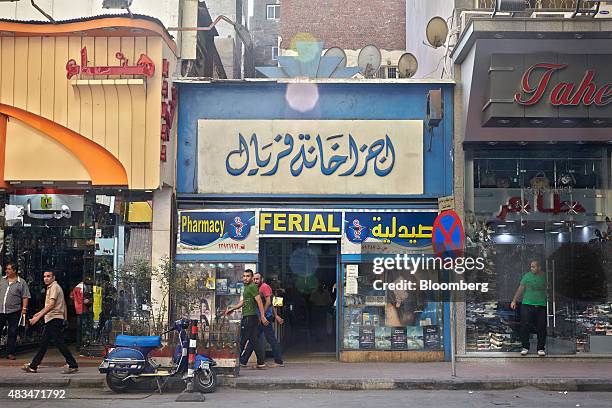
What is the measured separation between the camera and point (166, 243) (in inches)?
623

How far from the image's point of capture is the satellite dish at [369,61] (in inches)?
712

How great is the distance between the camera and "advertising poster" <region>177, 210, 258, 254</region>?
52.1ft

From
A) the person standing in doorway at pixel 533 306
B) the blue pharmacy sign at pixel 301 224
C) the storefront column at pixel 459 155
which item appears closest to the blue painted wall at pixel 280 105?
the storefront column at pixel 459 155

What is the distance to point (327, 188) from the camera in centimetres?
1614

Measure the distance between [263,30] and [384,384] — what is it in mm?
35730

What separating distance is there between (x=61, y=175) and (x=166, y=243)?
241 cm

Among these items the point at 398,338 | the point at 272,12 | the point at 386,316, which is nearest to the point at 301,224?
the point at 386,316

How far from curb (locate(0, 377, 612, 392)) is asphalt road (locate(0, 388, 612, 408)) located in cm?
27

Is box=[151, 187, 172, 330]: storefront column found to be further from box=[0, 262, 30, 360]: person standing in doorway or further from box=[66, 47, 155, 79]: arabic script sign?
box=[0, 262, 30, 360]: person standing in doorway

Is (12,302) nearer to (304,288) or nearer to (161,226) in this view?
(161,226)

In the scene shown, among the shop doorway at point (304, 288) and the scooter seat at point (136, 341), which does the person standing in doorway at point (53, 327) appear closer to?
the scooter seat at point (136, 341)

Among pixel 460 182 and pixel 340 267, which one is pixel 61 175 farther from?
pixel 460 182

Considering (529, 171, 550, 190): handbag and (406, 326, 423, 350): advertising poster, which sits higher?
(529, 171, 550, 190): handbag

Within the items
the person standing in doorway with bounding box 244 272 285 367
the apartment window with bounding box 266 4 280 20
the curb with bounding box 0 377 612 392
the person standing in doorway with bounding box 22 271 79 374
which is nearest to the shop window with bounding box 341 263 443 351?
the person standing in doorway with bounding box 244 272 285 367
